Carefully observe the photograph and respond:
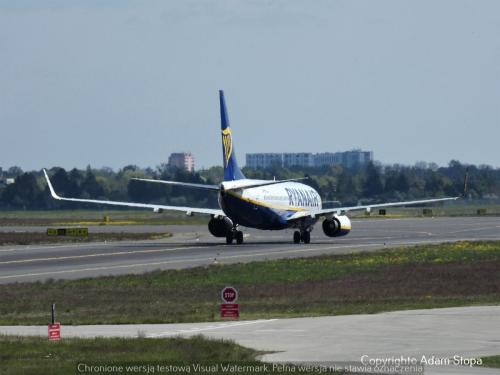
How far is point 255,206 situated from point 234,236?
5.59 m

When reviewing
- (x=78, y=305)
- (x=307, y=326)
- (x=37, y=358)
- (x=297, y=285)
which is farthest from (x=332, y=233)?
(x=37, y=358)

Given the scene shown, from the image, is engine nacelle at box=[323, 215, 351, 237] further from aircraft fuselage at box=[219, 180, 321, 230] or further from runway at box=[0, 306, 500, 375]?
runway at box=[0, 306, 500, 375]

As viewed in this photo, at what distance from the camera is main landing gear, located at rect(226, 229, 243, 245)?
8762 centimetres

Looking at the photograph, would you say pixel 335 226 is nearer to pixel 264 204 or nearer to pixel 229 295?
pixel 264 204

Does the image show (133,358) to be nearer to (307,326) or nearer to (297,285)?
(307,326)

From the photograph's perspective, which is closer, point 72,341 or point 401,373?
point 401,373

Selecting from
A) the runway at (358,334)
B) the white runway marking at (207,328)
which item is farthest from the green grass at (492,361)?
the white runway marking at (207,328)

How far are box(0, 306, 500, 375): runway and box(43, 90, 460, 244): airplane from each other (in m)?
40.5

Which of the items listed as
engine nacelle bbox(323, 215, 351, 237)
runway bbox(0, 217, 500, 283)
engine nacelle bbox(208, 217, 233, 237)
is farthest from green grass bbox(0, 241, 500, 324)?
engine nacelle bbox(323, 215, 351, 237)

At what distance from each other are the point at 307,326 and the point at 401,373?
32.6 ft

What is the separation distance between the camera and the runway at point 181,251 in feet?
216

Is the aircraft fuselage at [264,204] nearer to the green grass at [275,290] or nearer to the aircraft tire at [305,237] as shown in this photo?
the aircraft tire at [305,237]

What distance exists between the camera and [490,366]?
27.0 meters

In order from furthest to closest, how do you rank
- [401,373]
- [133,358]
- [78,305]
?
[78,305] → [133,358] → [401,373]
